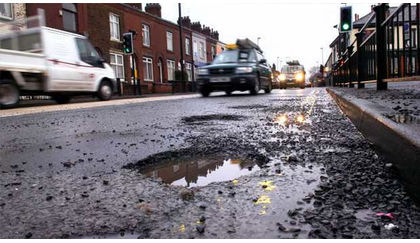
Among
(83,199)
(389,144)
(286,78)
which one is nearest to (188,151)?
(83,199)

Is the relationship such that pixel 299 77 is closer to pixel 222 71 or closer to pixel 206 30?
pixel 206 30

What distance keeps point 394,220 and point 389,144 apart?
2.41 feet

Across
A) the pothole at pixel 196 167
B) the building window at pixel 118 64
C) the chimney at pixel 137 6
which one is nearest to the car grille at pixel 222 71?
the pothole at pixel 196 167

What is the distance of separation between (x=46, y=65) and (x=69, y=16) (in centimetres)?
1188

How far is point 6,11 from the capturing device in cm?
1623

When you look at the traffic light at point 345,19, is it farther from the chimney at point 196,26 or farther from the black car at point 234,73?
→ the chimney at point 196,26

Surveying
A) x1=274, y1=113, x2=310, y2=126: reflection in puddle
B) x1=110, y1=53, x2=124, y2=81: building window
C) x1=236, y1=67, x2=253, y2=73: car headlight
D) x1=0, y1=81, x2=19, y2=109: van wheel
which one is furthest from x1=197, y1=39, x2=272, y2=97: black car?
x1=110, y1=53, x2=124, y2=81: building window

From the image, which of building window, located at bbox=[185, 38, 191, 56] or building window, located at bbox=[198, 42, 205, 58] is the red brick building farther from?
building window, located at bbox=[198, 42, 205, 58]

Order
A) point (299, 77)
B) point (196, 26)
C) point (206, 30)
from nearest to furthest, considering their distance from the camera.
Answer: point (299, 77)
point (196, 26)
point (206, 30)

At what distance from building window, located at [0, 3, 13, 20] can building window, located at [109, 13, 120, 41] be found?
8.19 metres

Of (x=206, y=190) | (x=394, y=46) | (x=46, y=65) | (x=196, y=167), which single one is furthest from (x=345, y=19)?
(x=206, y=190)

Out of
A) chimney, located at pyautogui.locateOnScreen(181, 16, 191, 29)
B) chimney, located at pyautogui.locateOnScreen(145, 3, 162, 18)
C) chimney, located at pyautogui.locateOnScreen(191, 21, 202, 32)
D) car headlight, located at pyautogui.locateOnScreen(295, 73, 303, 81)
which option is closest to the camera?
car headlight, located at pyautogui.locateOnScreen(295, 73, 303, 81)

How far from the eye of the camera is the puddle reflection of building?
1.88 m

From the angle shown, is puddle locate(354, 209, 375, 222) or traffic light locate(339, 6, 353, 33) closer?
puddle locate(354, 209, 375, 222)
